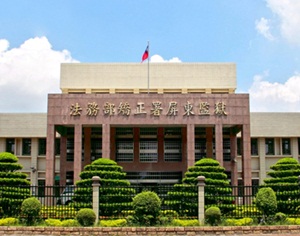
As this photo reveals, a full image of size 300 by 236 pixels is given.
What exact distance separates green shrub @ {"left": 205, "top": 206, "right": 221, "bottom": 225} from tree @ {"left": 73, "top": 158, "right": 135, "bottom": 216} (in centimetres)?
327

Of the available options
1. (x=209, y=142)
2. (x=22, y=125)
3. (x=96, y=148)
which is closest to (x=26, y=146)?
(x=22, y=125)

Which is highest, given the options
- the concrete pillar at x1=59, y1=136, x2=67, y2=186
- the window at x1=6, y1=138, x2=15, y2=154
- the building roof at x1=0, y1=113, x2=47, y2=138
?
the building roof at x1=0, y1=113, x2=47, y2=138

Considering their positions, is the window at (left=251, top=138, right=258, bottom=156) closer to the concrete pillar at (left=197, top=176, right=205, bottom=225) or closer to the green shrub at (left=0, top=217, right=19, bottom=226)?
the concrete pillar at (left=197, top=176, right=205, bottom=225)

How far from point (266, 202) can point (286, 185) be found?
210 centimetres

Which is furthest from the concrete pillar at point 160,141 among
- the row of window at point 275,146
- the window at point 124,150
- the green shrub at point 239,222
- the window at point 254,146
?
the green shrub at point 239,222

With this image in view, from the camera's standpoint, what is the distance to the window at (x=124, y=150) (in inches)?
1326

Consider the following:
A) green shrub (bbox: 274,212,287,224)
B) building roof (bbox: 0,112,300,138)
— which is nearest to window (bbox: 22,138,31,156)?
building roof (bbox: 0,112,300,138)

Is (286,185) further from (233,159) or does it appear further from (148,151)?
(148,151)

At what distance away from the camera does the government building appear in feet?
98.3

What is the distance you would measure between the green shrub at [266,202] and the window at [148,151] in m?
17.3

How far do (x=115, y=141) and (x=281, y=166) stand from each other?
53.4ft

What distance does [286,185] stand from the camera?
18.2m

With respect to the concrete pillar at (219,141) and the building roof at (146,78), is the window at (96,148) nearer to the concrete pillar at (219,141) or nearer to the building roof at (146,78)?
the building roof at (146,78)

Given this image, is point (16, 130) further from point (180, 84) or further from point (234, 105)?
point (234, 105)
